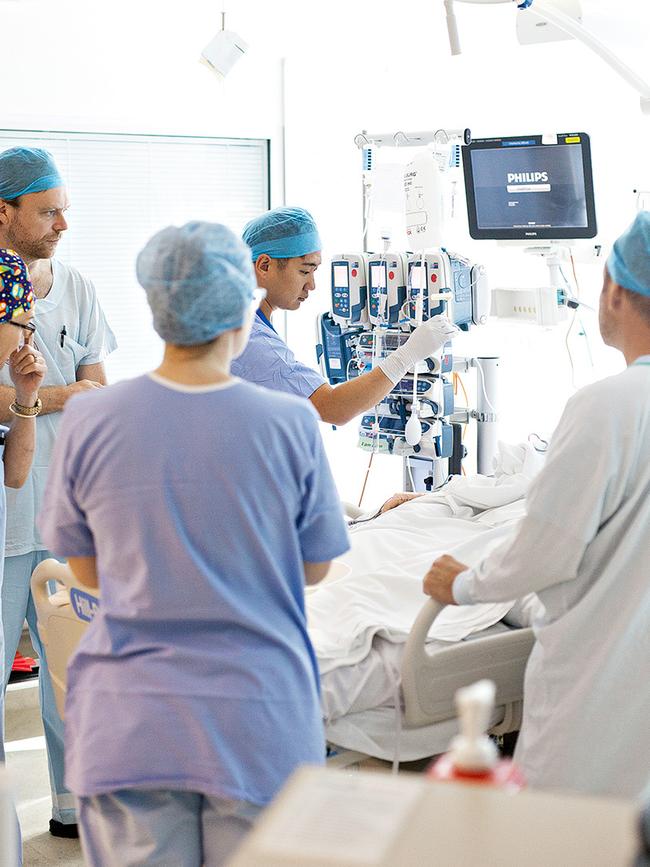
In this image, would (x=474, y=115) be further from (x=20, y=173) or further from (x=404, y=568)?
(x=404, y=568)

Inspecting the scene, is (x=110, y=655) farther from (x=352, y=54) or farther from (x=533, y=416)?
(x=352, y=54)

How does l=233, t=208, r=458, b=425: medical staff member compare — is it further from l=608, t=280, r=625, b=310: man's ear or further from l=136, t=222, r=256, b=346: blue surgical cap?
l=136, t=222, r=256, b=346: blue surgical cap

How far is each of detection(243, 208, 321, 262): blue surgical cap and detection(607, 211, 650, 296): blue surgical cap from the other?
1210mm

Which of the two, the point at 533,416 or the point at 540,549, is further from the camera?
the point at 533,416

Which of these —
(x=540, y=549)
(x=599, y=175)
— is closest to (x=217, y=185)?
(x=599, y=175)

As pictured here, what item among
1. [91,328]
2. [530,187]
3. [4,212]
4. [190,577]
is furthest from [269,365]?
[530,187]

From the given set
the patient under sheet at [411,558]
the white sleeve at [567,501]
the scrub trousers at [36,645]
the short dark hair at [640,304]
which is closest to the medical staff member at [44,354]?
the scrub trousers at [36,645]

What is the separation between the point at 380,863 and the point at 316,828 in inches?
2.9

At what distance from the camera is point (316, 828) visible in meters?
0.93

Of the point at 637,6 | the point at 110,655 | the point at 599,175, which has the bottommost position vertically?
the point at 110,655

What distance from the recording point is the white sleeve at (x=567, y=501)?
5.88 ft

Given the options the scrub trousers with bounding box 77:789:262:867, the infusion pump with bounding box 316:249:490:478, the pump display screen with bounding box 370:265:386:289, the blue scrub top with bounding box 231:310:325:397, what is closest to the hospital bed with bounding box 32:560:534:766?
the scrub trousers with bounding box 77:789:262:867

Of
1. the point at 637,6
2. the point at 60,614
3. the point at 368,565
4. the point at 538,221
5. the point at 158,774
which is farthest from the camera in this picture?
the point at 637,6

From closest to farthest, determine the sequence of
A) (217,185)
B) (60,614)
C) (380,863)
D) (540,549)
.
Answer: (380,863) → (540,549) → (60,614) → (217,185)
